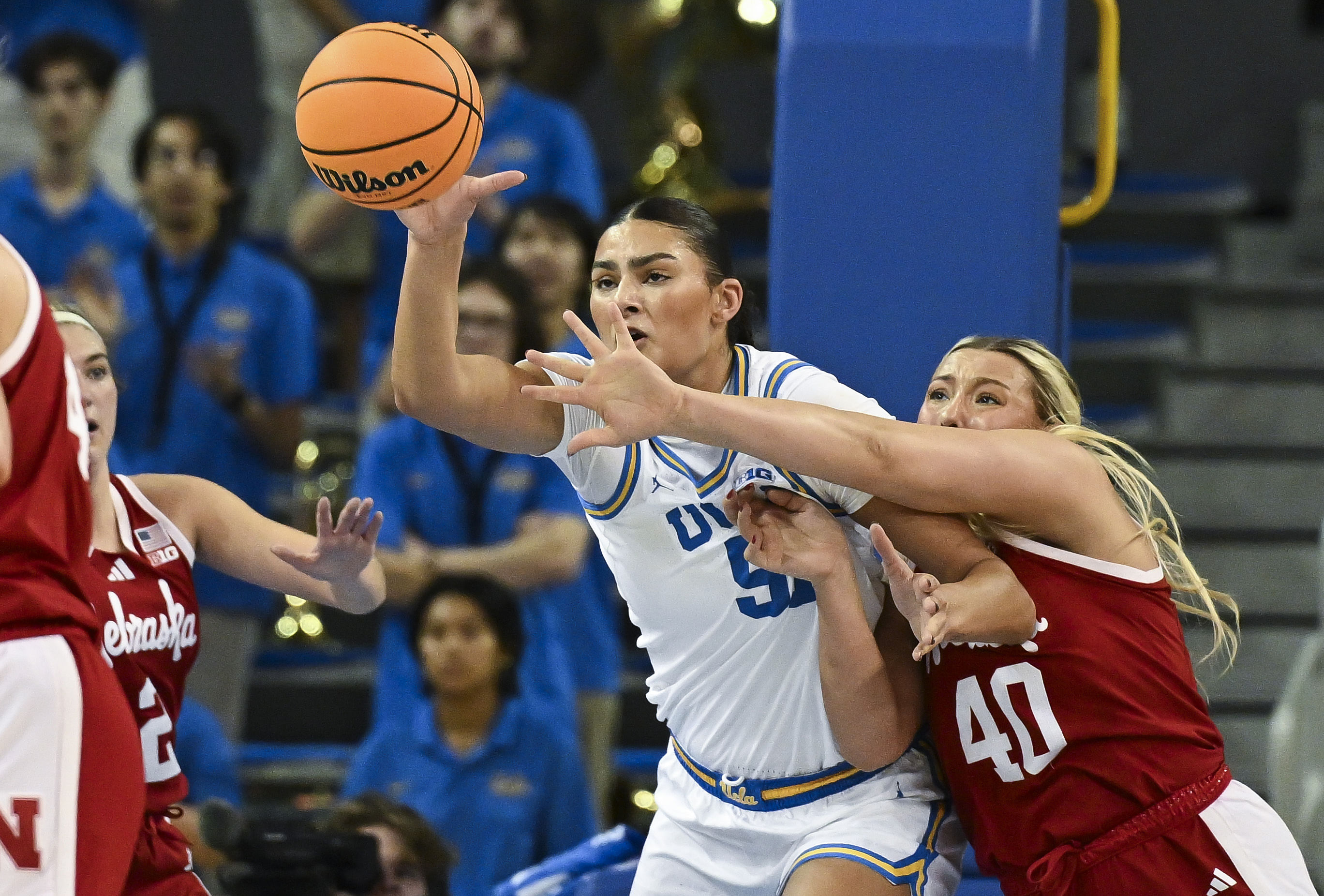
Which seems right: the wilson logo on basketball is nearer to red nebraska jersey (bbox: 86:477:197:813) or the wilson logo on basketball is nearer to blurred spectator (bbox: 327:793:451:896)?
red nebraska jersey (bbox: 86:477:197:813)

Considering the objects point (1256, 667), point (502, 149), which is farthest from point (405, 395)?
point (1256, 667)

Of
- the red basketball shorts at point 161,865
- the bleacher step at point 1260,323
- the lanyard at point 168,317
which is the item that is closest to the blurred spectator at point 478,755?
the lanyard at point 168,317

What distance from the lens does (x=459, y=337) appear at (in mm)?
4996

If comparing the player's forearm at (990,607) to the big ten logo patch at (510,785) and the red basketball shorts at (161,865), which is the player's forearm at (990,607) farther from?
the big ten logo patch at (510,785)

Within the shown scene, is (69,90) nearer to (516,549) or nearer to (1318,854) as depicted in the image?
(516,549)

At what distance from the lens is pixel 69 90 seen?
591 centimetres

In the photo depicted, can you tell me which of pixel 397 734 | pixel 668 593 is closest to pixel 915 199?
pixel 668 593

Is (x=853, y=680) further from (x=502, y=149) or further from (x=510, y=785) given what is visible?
(x=502, y=149)

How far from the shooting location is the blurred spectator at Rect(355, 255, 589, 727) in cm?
494

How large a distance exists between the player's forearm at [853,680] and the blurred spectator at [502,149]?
318 cm

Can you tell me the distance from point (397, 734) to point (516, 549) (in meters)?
0.66

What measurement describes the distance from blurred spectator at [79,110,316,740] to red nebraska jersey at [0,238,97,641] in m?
2.69

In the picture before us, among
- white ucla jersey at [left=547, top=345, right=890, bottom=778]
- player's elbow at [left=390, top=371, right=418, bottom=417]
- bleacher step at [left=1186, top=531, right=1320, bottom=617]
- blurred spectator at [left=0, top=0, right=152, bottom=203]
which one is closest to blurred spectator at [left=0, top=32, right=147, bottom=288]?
blurred spectator at [left=0, top=0, right=152, bottom=203]

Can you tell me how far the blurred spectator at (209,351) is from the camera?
17.4 feet
